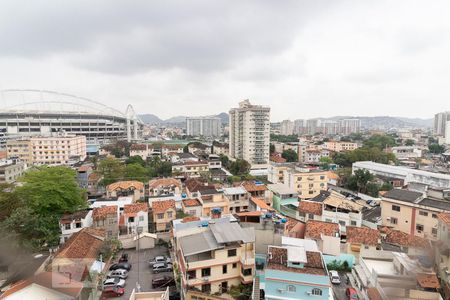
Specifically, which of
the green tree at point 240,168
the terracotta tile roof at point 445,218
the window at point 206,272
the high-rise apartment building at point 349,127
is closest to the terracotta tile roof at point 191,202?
the window at point 206,272

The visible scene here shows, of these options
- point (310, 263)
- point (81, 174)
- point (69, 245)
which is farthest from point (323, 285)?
point (81, 174)

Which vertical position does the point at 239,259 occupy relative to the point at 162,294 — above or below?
above

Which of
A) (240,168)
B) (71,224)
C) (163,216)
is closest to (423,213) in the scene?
(163,216)

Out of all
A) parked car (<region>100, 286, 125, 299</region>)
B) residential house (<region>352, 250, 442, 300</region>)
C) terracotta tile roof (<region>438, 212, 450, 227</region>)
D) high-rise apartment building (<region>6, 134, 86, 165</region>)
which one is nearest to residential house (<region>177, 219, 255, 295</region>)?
parked car (<region>100, 286, 125, 299</region>)

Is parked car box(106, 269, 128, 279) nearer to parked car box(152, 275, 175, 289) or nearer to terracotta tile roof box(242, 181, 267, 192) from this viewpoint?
parked car box(152, 275, 175, 289)

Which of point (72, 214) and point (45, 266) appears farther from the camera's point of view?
point (72, 214)

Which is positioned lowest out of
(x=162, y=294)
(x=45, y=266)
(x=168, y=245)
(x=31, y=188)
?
(x=168, y=245)

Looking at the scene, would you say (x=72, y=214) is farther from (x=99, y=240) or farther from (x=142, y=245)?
(x=142, y=245)

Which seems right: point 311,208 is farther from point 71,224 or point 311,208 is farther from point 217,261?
point 71,224
